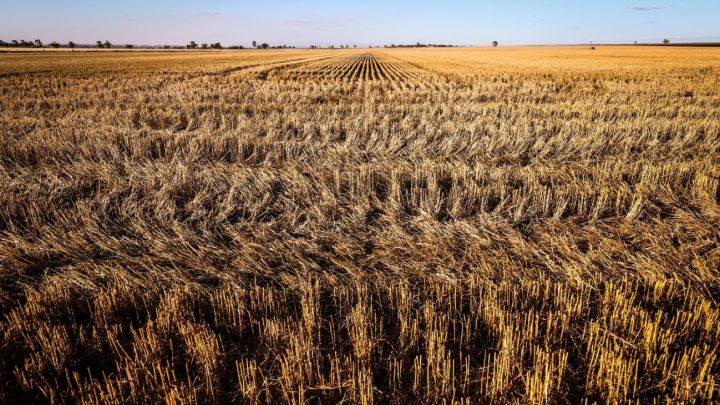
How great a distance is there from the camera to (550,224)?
15.6ft

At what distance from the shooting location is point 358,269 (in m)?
3.82

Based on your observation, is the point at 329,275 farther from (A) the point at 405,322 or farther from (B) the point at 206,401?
(B) the point at 206,401

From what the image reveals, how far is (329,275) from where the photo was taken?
3736 mm

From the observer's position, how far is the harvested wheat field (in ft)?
8.49

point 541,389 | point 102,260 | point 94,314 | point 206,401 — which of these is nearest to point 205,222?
point 102,260

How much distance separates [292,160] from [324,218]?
2.59 m

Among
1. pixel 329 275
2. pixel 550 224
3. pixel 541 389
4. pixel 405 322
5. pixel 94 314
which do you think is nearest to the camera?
pixel 541 389

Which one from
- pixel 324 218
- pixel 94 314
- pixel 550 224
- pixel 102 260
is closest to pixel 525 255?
pixel 550 224

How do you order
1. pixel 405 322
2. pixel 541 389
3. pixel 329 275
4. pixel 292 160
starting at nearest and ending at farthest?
pixel 541 389 → pixel 405 322 → pixel 329 275 → pixel 292 160

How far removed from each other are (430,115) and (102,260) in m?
8.62

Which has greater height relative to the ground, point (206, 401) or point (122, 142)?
point (122, 142)

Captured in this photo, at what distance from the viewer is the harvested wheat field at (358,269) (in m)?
2.59

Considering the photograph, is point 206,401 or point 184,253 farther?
point 184,253

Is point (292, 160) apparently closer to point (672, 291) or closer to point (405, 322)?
point (405, 322)
